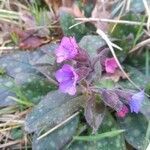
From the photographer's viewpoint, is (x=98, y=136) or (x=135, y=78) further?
(x=135, y=78)

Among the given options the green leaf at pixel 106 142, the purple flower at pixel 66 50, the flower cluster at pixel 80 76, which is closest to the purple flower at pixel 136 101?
the flower cluster at pixel 80 76

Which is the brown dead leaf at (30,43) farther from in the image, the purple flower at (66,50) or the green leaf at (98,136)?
the green leaf at (98,136)

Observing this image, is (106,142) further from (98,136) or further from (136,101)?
(136,101)

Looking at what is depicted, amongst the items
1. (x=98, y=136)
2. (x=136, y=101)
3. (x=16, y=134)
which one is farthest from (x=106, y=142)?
(x=16, y=134)

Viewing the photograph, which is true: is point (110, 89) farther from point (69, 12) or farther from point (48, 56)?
point (69, 12)

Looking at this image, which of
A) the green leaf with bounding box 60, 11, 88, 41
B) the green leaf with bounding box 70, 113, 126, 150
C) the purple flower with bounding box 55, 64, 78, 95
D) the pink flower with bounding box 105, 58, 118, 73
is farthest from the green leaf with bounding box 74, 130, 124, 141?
the green leaf with bounding box 60, 11, 88, 41
